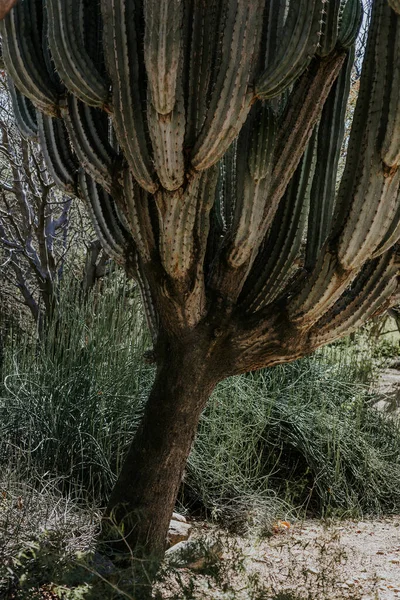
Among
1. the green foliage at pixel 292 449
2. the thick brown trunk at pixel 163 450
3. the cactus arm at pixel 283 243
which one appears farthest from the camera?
the green foliage at pixel 292 449

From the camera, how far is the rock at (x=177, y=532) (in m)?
4.35

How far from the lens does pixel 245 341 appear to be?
131 inches

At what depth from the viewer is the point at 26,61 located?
3363mm

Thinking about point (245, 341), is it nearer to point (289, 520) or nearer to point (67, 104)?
point (67, 104)

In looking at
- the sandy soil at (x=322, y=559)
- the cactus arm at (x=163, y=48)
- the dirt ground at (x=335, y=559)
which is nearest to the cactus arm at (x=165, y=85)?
the cactus arm at (x=163, y=48)

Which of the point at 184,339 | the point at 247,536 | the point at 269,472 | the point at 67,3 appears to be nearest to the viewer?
the point at 67,3

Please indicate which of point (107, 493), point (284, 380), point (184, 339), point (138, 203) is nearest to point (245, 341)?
point (184, 339)

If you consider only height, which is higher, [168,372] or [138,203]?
[138,203]

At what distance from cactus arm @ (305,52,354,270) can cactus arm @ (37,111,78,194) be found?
1.14 m

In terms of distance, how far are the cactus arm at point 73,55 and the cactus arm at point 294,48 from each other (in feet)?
2.08

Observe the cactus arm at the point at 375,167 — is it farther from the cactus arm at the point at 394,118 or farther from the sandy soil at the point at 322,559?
the sandy soil at the point at 322,559

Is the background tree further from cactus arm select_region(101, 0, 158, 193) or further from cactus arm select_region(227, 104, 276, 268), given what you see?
cactus arm select_region(101, 0, 158, 193)

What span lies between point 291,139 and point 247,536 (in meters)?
2.60

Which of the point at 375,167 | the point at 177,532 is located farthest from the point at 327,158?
the point at 177,532
